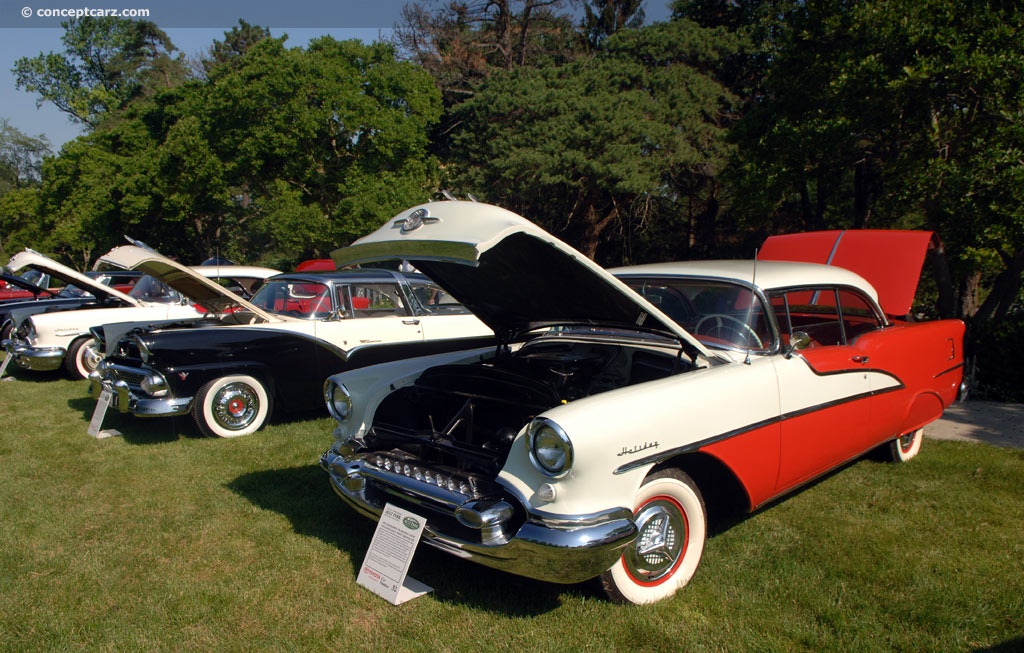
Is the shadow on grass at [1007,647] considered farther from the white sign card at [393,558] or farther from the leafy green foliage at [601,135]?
the leafy green foliage at [601,135]

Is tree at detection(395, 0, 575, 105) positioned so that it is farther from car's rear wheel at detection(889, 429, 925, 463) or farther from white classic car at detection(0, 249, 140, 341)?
car's rear wheel at detection(889, 429, 925, 463)

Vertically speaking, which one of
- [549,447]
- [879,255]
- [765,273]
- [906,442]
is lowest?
[906,442]

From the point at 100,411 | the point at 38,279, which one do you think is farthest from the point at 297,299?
the point at 38,279

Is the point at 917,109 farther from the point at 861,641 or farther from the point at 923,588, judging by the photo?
the point at 861,641

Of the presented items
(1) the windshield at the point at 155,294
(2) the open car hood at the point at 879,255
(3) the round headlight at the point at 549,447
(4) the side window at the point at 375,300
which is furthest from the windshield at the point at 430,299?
(3) the round headlight at the point at 549,447

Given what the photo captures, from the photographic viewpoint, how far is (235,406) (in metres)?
6.45

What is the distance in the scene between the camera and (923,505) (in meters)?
4.38

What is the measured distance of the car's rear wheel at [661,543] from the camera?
3.08 m

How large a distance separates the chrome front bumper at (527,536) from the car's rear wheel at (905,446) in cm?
329

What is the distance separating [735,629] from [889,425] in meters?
2.32

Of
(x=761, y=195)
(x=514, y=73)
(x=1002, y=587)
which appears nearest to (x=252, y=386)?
Answer: (x=1002, y=587)

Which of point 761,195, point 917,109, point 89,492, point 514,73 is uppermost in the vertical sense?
point 514,73

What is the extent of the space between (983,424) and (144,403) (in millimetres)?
7816

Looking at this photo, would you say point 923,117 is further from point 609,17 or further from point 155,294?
point 609,17
